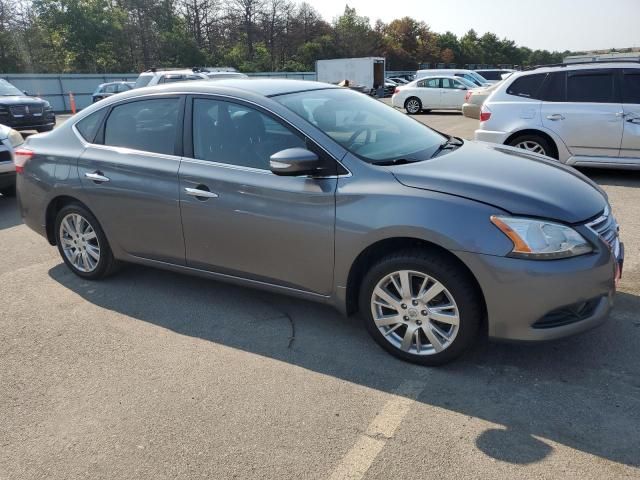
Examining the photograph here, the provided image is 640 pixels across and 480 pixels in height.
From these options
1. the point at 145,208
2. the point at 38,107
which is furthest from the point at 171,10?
the point at 145,208

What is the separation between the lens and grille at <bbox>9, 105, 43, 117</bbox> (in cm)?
1362

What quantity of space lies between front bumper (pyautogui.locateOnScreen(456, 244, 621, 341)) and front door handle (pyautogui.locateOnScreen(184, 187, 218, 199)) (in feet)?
5.76

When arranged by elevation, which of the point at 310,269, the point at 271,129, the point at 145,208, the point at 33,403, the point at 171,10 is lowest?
the point at 33,403

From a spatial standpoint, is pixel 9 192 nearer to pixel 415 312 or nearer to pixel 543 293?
pixel 415 312

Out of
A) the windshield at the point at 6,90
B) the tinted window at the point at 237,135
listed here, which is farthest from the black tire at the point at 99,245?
the windshield at the point at 6,90

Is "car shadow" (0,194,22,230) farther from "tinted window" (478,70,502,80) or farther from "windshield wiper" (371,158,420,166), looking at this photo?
"tinted window" (478,70,502,80)

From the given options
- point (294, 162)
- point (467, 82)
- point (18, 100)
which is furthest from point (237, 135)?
point (467, 82)

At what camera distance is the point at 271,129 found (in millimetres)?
3645

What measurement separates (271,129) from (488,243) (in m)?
1.62

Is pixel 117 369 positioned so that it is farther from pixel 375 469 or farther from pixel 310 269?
pixel 375 469

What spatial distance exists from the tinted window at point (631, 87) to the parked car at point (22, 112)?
13161 mm

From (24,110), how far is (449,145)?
13167mm

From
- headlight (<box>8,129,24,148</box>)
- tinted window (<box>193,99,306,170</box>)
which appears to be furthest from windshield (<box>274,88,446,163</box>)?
headlight (<box>8,129,24,148</box>)

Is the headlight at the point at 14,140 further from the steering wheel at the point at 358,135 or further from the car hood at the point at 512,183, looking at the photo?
the car hood at the point at 512,183
